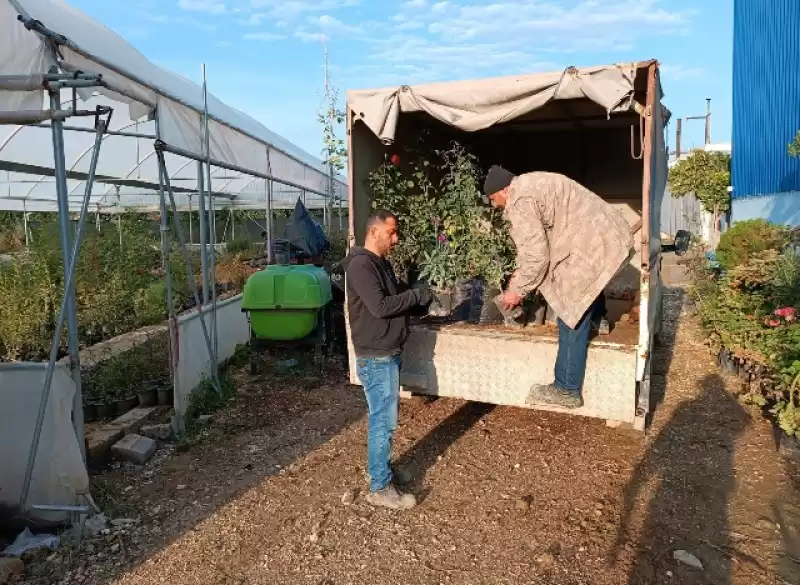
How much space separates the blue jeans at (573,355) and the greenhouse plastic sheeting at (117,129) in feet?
11.5

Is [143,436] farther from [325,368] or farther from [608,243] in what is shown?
[608,243]

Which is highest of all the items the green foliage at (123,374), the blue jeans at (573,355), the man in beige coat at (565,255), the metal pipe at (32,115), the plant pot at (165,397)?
the metal pipe at (32,115)

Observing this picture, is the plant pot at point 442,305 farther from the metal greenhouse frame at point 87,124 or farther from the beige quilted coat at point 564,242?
the metal greenhouse frame at point 87,124

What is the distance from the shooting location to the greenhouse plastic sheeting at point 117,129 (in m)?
3.77

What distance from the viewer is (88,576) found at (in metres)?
3.15

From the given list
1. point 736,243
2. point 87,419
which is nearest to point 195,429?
point 87,419

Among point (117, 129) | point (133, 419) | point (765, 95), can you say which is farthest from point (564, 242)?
point (765, 95)

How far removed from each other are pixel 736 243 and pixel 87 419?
786cm

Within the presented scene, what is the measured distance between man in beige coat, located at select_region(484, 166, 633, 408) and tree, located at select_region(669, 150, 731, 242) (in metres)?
19.4

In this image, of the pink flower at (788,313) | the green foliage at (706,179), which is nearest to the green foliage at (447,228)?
the pink flower at (788,313)

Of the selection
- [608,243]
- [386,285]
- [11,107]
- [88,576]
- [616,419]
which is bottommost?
[88,576]

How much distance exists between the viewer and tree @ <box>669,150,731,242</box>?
69.7 ft

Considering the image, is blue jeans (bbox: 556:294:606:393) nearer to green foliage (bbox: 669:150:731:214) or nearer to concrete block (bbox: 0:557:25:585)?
concrete block (bbox: 0:557:25:585)

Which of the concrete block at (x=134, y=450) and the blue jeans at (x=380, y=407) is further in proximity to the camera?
the concrete block at (x=134, y=450)
